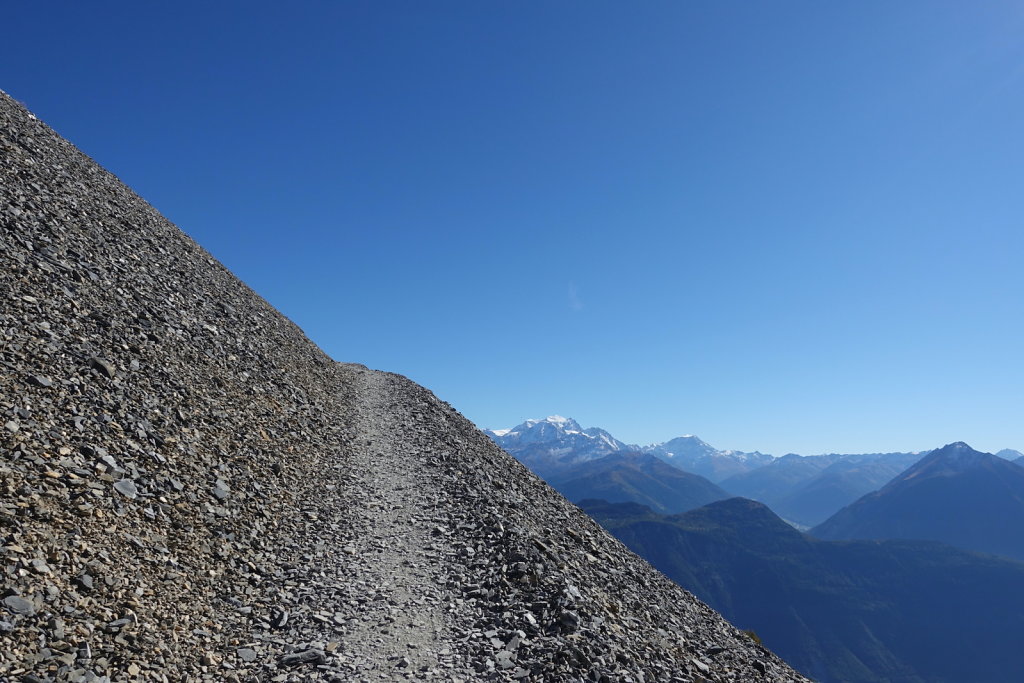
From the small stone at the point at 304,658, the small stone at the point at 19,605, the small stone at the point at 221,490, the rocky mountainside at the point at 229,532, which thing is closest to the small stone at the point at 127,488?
the rocky mountainside at the point at 229,532

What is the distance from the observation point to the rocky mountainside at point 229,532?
10477mm

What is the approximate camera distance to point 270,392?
90.0ft

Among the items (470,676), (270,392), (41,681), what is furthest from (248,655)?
(270,392)

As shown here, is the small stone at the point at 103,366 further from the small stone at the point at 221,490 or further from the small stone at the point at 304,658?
the small stone at the point at 304,658

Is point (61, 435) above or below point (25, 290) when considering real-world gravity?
below

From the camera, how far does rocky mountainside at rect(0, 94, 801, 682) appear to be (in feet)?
34.4

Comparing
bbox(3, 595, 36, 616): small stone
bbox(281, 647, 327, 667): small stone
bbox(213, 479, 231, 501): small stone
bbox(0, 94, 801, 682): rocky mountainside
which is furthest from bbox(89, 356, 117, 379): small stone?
bbox(281, 647, 327, 667): small stone

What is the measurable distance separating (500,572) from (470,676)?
463 cm

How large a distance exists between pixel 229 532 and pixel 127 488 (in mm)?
2852

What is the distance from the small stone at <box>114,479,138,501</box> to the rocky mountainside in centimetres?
5

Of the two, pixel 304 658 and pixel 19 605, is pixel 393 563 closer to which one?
pixel 304 658

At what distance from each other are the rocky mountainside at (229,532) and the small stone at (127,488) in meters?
0.05

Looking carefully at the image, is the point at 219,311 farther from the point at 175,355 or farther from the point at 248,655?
the point at 248,655

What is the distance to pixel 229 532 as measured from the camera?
1485 cm
